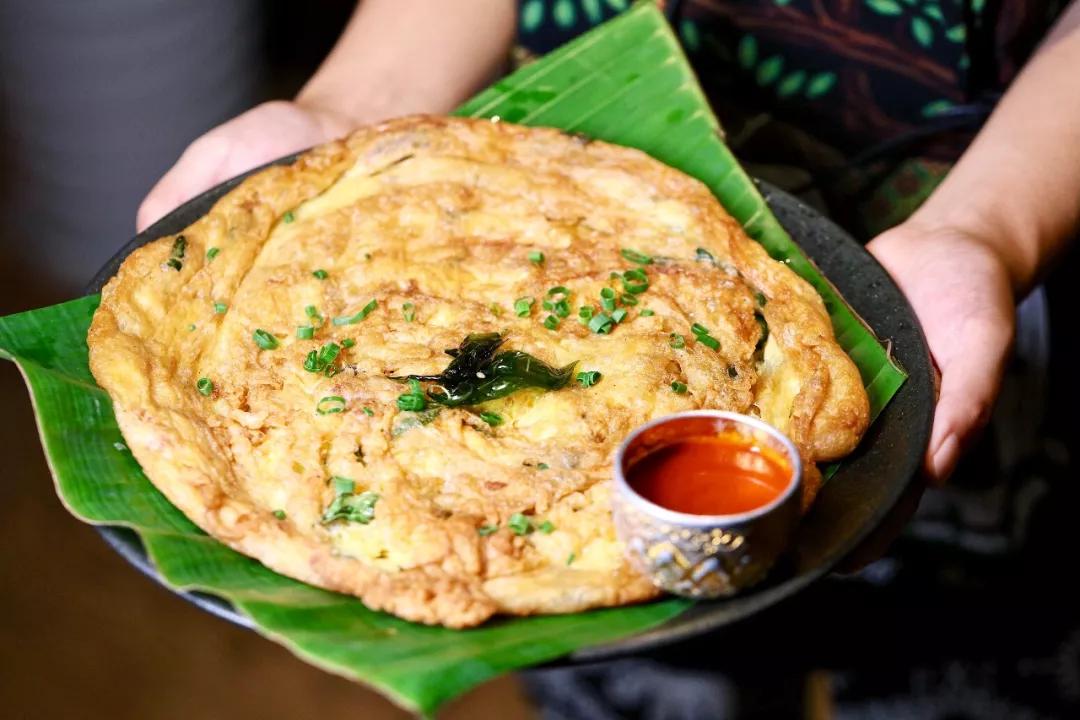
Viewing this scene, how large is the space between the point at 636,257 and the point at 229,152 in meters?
1.42

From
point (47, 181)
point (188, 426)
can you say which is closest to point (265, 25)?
point (47, 181)

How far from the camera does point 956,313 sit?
287cm

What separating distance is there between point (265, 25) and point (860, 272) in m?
4.32

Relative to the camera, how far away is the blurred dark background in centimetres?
403

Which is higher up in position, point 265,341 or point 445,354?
point 265,341

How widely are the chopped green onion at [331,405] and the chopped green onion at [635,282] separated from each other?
0.85 m

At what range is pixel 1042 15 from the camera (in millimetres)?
3625

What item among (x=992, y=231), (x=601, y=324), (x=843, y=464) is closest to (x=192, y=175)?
(x=601, y=324)

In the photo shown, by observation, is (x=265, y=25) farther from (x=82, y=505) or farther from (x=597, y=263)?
(x=82, y=505)

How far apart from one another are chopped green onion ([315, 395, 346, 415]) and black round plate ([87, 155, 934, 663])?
53 centimetres

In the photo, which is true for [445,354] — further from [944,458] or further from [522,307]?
[944,458]

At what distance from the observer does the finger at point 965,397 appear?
261cm

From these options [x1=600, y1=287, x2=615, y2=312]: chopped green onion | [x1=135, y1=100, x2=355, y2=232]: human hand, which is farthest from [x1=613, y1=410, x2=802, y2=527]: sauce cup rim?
[x1=135, y1=100, x2=355, y2=232]: human hand

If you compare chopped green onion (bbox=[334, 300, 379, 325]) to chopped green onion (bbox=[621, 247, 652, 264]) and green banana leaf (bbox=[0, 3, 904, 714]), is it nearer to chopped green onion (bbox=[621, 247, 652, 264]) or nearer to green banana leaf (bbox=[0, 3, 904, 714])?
green banana leaf (bbox=[0, 3, 904, 714])
